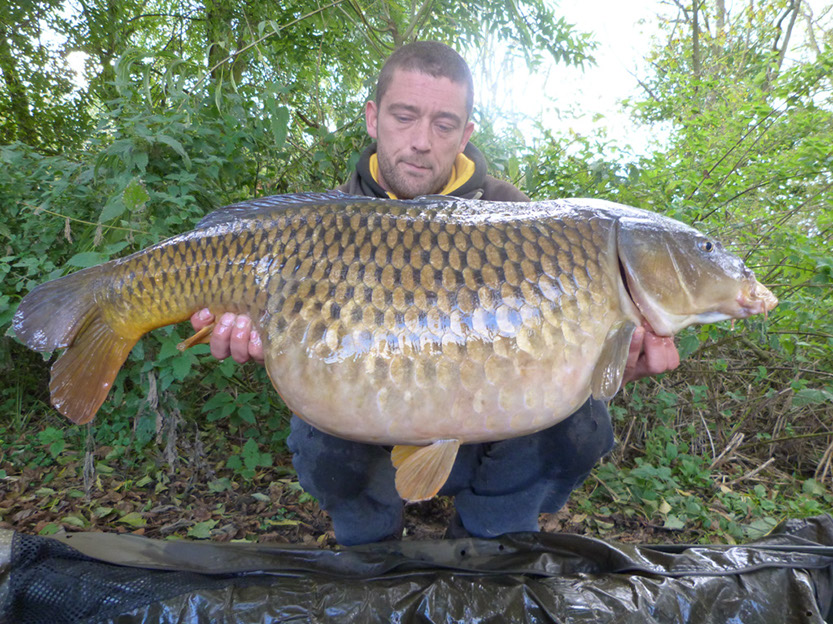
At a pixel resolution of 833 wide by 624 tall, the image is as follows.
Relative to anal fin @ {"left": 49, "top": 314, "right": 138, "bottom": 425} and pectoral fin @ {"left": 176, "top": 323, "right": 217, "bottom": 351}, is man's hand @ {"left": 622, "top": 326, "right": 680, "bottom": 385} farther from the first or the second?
anal fin @ {"left": 49, "top": 314, "right": 138, "bottom": 425}

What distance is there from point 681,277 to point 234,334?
837mm

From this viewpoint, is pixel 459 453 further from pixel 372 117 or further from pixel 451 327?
pixel 372 117

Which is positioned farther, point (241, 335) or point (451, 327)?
point (241, 335)

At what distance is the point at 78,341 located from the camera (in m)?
1.12

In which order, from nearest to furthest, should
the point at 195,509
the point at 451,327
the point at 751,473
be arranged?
the point at 451,327, the point at 195,509, the point at 751,473

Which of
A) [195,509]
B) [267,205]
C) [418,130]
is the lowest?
[195,509]

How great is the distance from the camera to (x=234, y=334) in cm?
113

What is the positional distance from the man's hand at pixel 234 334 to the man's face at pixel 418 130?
2.40 feet

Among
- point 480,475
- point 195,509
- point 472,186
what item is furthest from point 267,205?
point 195,509

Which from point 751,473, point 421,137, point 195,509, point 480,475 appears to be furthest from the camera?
point 751,473

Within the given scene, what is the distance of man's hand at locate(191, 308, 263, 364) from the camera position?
112 centimetres

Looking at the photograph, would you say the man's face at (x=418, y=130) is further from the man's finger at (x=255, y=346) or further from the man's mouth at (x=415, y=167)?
the man's finger at (x=255, y=346)

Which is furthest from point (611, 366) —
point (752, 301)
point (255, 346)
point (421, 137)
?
point (421, 137)

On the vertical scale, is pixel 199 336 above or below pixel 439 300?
below
